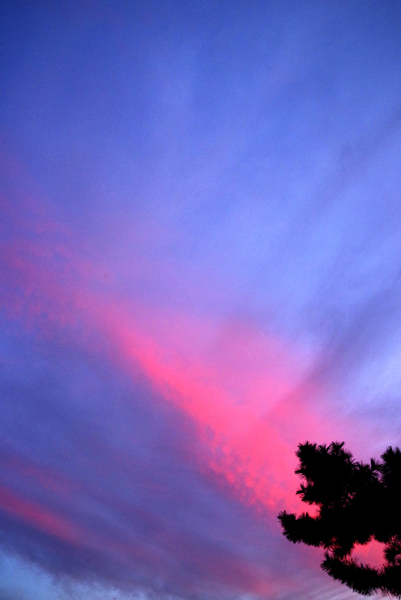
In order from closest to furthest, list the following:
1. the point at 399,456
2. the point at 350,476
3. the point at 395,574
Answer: the point at 395,574, the point at 399,456, the point at 350,476

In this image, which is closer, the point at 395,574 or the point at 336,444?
the point at 395,574

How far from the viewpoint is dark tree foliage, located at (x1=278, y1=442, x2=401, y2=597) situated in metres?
9.00

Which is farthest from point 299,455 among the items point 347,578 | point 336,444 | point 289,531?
point 347,578

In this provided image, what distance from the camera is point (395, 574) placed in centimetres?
862

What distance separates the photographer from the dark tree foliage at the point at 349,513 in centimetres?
900

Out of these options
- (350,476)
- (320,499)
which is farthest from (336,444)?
(320,499)

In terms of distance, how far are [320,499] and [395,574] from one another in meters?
2.33

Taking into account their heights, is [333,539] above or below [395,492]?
below

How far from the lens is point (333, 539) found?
10125 millimetres

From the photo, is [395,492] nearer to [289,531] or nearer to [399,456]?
[399,456]

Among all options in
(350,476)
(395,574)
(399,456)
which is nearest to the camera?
(395,574)

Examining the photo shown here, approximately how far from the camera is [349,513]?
9656 millimetres

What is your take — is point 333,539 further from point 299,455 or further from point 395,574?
point 299,455

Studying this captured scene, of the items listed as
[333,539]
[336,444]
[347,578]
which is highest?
[336,444]
